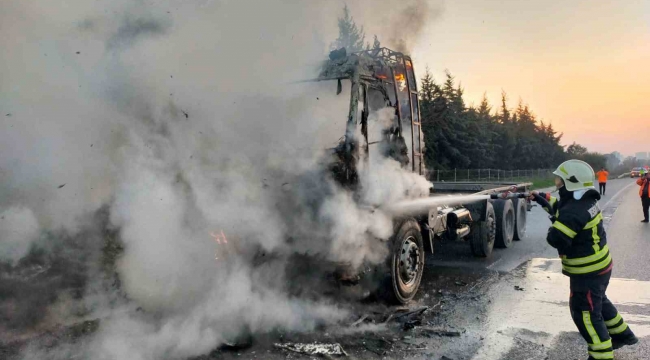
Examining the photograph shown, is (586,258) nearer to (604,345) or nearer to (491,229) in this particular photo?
(604,345)

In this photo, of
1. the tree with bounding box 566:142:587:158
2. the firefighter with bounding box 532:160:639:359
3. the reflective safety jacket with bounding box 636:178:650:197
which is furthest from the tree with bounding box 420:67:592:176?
the tree with bounding box 566:142:587:158

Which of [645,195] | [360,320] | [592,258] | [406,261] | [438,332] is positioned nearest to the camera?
[592,258]

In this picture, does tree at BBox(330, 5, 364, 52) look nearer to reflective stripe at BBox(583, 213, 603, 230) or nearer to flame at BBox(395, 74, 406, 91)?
flame at BBox(395, 74, 406, 91)

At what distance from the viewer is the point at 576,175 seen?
400 cm

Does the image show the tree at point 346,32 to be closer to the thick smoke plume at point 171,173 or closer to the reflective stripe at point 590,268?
the thick smoke plume at point 171,173

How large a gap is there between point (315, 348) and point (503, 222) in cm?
629

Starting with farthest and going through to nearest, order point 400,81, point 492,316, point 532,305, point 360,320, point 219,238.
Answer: point 400,81
point 532,305
point 492,316
point 360,320
point 219,238

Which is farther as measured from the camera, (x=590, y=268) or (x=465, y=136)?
(x=465, y=136)

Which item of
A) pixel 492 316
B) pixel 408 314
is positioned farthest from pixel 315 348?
pixel 492 316

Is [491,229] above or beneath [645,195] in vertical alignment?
beneath

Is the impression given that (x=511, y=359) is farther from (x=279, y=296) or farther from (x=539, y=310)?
(x=279, y=296)

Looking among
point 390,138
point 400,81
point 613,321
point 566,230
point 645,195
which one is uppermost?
point 400,81

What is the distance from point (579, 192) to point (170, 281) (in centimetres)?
352

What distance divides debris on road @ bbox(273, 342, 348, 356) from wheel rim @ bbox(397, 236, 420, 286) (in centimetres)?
155
